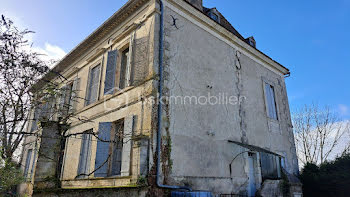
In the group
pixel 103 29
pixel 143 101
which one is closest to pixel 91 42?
pixel 103 29

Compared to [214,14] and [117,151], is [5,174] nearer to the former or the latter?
[117,151]

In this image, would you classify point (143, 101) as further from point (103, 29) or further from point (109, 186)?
point (103, 29)

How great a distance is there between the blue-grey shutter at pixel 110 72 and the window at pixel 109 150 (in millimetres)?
1271

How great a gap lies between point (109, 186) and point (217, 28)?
21.6ft

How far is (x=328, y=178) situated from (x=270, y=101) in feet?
12.2

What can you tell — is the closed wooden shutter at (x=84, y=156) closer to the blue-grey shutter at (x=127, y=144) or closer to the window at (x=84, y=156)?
the window at (x=84, y=156)

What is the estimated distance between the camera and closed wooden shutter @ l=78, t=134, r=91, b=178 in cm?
848

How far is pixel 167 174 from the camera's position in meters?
6.37

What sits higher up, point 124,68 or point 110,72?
point 124,68

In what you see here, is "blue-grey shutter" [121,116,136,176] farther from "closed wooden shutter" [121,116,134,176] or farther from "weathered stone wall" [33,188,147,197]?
"weathered stone wall" [33,188,147,197]

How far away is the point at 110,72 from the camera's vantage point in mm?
8758

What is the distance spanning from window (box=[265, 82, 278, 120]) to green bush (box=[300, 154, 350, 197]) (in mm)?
2677

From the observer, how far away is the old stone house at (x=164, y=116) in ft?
21.8

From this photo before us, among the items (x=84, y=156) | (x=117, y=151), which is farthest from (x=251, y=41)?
(x=84, y=156)
